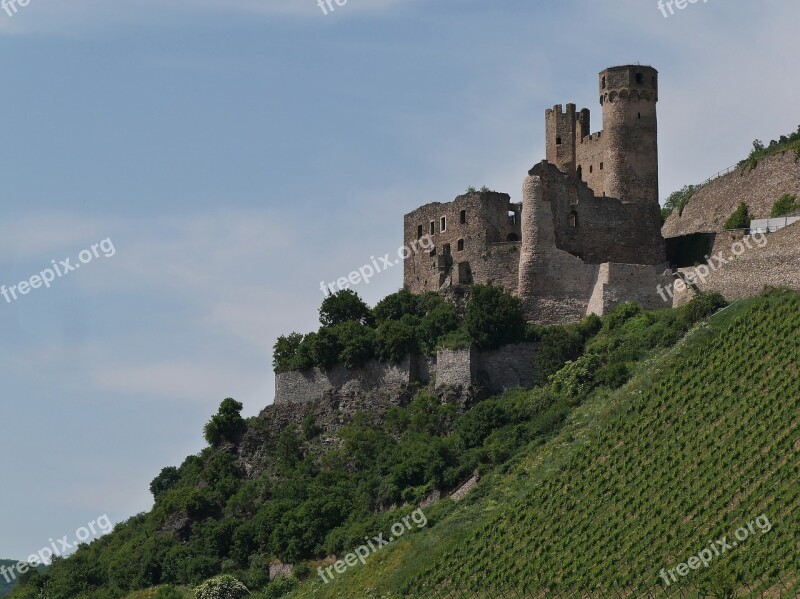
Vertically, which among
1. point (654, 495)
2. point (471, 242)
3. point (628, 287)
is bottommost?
point (654, 495)

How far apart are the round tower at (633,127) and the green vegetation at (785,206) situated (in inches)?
173

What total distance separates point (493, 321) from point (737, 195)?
592 inches

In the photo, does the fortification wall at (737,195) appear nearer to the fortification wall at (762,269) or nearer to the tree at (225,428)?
the fortification wall at (762,269)

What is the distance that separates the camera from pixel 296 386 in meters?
62.7

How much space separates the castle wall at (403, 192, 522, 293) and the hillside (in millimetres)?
4268

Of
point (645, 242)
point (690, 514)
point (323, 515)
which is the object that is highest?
point (645, 242)

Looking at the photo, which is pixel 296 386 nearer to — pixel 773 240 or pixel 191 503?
pixel 191 503

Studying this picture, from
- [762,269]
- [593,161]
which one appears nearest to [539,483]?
[762,269]

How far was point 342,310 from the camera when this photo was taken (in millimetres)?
63750

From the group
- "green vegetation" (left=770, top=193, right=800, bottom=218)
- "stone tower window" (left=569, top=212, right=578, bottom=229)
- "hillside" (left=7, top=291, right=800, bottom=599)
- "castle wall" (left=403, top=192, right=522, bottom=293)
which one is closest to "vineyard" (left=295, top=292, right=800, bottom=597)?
"hillside" (left=7, top=291, right=800, bottom=599)

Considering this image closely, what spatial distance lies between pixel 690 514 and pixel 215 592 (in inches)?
605

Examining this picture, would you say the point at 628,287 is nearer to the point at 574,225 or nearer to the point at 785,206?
the point at 574,225

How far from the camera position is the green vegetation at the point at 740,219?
67125mm

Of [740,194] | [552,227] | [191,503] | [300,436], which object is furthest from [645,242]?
[191,503]
